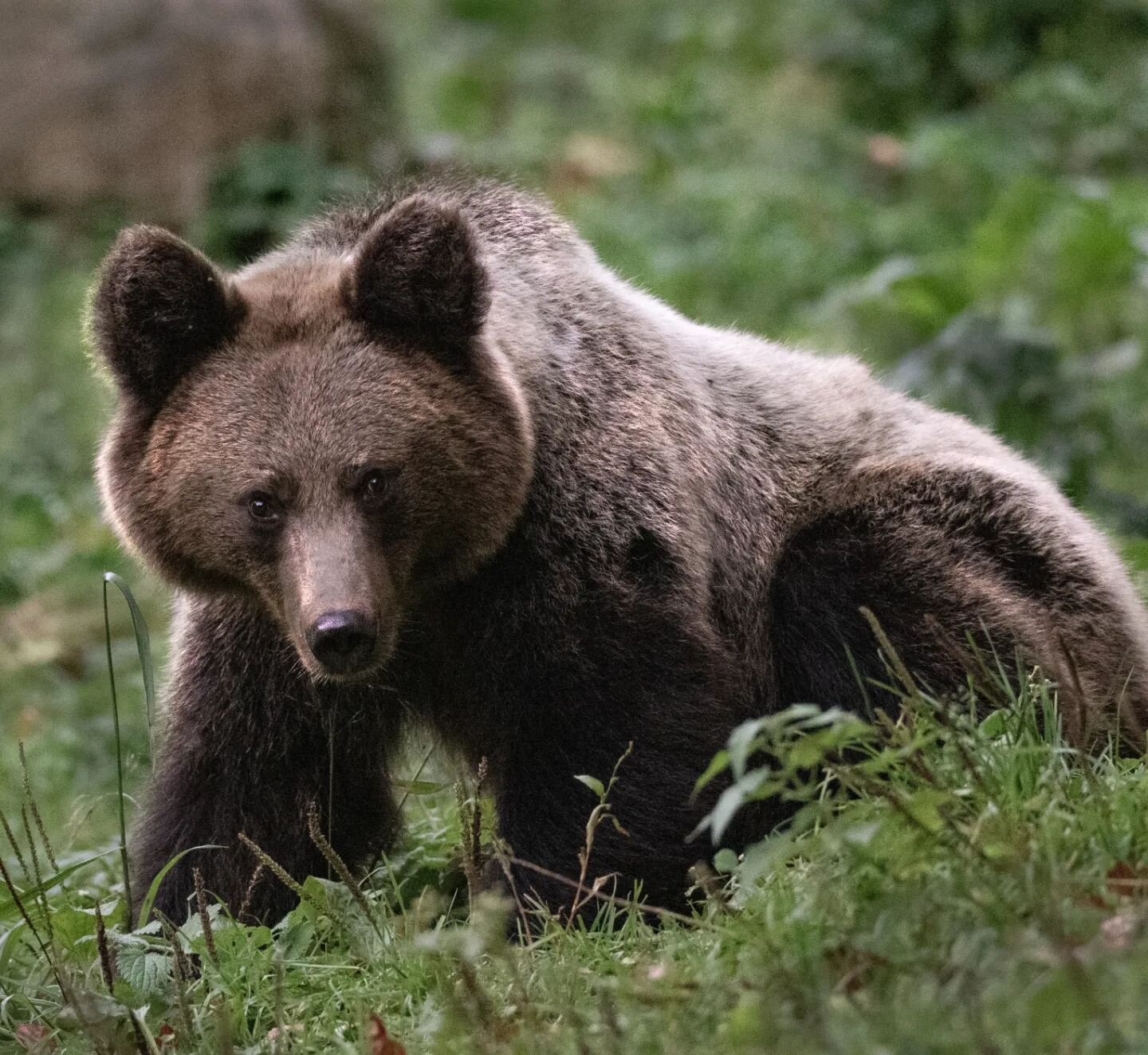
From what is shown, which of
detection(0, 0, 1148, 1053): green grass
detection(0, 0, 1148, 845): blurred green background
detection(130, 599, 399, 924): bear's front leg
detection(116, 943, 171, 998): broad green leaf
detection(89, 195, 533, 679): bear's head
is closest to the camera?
detection(0, 0, 1148, 1053): green grass

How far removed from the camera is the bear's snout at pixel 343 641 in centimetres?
473

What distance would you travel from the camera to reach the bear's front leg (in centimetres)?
555

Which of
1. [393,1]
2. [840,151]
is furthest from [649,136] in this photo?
[393,1]

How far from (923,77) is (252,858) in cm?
1019

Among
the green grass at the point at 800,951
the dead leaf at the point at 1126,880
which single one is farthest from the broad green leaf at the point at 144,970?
the dead leaf at the point at 1126,880

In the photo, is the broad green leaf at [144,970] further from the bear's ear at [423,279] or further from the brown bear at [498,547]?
the bear's ear at [423,279]

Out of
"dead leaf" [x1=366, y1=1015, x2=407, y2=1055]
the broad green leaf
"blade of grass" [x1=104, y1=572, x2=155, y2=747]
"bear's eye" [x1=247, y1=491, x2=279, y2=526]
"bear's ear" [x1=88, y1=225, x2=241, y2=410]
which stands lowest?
the broad green leaf

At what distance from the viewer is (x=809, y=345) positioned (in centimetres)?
1021

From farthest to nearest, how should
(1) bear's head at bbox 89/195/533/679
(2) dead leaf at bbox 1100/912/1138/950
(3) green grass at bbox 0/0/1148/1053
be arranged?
(1) bear's head at bbox 89/195/533/679 < (3) green grass at bbox 0/0/1148/1053 < (2) dead leaf at bbox 1100/912/1138/950

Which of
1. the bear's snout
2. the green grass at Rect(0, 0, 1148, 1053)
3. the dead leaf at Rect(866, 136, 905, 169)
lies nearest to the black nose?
the bear's snout

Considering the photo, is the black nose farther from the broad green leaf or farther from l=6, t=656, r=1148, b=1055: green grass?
the broad green leaf

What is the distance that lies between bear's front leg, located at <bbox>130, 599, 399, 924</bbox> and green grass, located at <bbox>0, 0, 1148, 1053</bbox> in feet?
0.75

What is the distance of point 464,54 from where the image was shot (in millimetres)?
18438

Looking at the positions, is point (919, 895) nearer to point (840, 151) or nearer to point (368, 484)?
point (368, 484)
